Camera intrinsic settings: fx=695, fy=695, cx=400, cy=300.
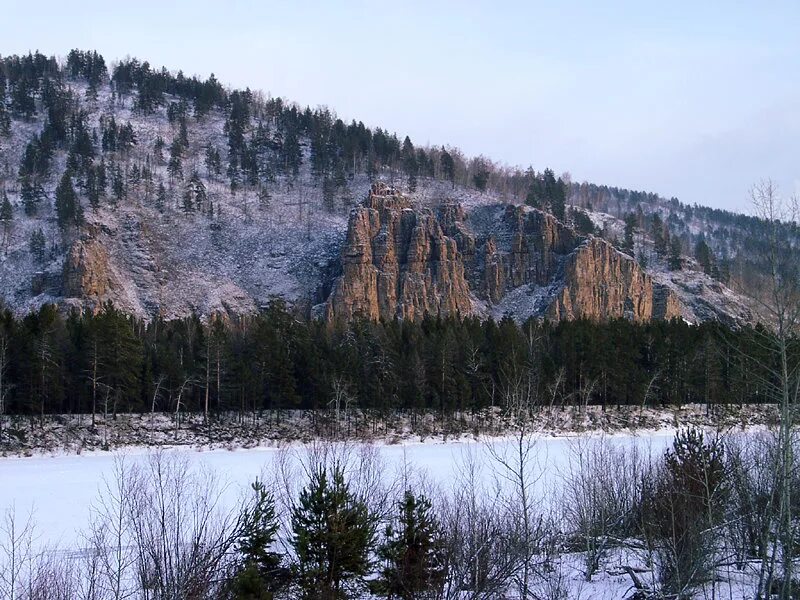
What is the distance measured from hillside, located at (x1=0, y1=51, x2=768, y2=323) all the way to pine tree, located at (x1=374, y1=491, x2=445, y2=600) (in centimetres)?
8011

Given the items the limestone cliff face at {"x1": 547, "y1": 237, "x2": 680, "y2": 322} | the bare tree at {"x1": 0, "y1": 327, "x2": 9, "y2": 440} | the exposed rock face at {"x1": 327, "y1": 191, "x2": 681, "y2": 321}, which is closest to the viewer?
the bare tree at {"x1": 0, "y1": 327, "x2": 9, "y2": 440}

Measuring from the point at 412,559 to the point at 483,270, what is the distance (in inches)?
3828

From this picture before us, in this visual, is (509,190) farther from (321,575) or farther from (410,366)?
(321,575)

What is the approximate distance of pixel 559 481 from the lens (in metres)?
29.4

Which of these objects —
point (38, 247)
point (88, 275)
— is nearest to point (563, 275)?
point (88, 275)

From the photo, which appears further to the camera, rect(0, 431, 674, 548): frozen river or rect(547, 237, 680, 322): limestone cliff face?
rect(547, 237, 680, 322): limestone cliff face

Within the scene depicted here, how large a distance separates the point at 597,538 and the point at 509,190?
437ft

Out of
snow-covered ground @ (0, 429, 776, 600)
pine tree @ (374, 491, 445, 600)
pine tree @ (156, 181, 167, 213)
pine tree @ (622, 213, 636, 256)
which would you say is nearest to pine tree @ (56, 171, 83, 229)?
pine tree @ (156, 181, 167, 213)

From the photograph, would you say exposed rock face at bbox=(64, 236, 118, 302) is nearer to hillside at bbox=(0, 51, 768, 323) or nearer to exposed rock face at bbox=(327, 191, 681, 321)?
hillside at bbox=(0, 51, 768, 323)

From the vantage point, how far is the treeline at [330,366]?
51.8 m

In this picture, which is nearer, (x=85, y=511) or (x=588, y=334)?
(x=85, y=511)

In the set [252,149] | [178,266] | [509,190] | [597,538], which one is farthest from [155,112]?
[597,538]

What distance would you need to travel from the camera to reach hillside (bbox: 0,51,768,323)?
330 ft

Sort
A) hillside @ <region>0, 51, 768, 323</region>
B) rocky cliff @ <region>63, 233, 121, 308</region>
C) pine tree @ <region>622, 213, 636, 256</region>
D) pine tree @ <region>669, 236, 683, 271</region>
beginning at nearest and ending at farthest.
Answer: rocky cliff @ <region>63, 233, 121, 308</region> → hillside @ <region>0, 51, 768, 323</region> → pine tree @ <region>669, 236, 683, 271</region> → pine tree @ <region>622, 213, 636, 256</region>
